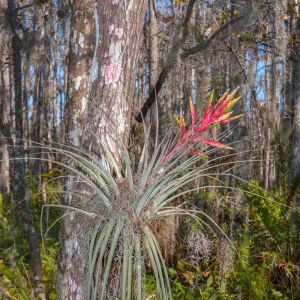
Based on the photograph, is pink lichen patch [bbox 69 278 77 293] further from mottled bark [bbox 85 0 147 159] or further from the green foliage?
the green foliage

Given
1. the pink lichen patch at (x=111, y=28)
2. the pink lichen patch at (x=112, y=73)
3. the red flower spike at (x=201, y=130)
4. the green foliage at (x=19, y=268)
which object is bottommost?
the green foliage at (x=19, y=268)

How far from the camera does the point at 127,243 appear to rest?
78.7 inches

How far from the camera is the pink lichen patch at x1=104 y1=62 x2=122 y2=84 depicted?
A: 2469 millimetres

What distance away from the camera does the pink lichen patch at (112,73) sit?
97.2 inches

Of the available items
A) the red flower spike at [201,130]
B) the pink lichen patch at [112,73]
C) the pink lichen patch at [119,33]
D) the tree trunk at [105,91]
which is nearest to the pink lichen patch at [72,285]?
the tree trunk at [105,91]

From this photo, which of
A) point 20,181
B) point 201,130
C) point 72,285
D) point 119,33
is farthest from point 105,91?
point 20,181

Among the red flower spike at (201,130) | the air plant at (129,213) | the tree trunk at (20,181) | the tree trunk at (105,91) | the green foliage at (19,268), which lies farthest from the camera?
the tree trunk at (20,181)

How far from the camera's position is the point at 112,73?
247 centimetres

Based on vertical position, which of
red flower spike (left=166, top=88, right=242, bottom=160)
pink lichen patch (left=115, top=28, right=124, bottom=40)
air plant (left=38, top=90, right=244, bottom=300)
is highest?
pink lichen patch (left=115, top=28, right=124, bottom=40)

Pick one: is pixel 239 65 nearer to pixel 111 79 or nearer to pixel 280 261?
pixel 280 261

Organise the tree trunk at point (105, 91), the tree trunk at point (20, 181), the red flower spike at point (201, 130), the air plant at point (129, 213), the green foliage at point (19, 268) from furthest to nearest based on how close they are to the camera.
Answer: the tree trunk at point (20, 181)
the green foliage at point (19, 268)
the tree trunk at point (105, 91)
the red flower spike at point (201, 130)
the air plant at point (129, 213)

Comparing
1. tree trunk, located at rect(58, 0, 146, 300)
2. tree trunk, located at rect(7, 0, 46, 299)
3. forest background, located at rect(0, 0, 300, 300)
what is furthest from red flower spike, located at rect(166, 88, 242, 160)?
tree trunk, located at rect(7, 0, 46, 299)

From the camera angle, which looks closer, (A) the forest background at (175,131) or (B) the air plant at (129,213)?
(B) the air plant at (129,213)

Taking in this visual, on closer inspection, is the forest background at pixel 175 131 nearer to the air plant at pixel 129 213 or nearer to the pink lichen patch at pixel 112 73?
the pink lichen patch at pixel 112 73
